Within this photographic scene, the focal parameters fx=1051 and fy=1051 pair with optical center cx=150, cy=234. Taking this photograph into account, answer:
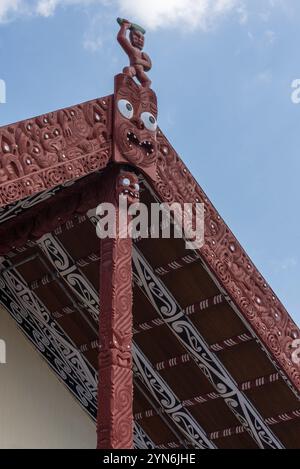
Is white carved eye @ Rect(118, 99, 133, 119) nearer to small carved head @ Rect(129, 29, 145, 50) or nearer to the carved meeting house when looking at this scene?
the carved meeting house

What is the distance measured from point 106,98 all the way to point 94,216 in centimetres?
65

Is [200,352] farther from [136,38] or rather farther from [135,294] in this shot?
[136,38]

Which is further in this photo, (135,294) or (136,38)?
(135,294)

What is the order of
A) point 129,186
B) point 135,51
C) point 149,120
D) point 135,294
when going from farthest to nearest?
point 135,294
point 135,51
point 149,120
point 129,186

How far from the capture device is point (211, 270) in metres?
5.67

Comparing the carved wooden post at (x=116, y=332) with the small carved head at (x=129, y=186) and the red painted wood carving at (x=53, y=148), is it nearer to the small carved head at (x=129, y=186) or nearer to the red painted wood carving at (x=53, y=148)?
the small carved head at (x=129, y=186)

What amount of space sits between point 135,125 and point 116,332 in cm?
111

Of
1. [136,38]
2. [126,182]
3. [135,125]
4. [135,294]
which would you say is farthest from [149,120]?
[135,294]

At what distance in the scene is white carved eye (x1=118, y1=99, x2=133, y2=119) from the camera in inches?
209

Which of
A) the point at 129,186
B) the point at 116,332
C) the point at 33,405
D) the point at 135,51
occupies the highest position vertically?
the point at 135,51

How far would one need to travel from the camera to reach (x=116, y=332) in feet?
16.1

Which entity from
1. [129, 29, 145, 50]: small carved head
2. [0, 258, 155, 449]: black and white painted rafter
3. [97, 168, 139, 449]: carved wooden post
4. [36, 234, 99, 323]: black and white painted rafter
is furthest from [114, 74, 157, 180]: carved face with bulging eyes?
[0, 258, 155, 449]: black and white painted rafter
